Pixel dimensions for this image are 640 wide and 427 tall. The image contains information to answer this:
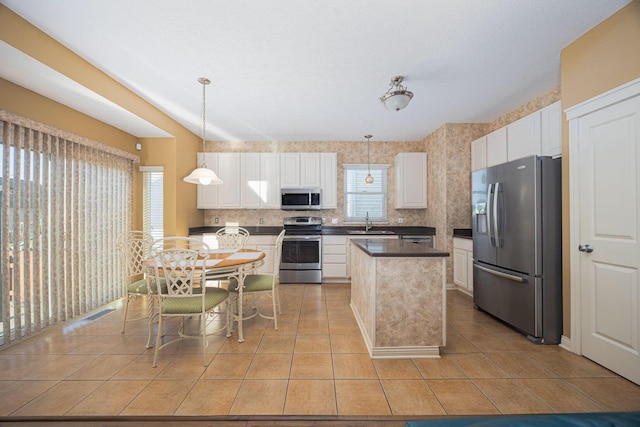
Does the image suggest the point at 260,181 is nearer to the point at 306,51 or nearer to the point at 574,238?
the point at 306,51

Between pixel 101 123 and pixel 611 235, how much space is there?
525cm

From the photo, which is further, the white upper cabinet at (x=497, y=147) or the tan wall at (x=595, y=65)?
the white upper cabinet at (x=497, y=147)

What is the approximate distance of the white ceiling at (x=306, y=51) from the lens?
1.86 metres

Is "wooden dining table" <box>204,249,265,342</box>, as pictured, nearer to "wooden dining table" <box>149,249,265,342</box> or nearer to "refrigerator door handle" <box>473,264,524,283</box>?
"wooden dining table" <box>149,249,265,342</box>

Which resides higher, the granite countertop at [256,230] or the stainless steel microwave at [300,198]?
the stainless steel microwave at [300,198]

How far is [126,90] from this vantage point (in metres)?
3.00

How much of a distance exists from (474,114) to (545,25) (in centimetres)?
185

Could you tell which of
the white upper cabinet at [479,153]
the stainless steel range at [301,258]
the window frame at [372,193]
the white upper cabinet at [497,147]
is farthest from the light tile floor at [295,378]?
the window frame at [372,193]

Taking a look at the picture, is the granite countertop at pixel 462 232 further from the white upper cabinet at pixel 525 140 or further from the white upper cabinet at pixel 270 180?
the white upper cabinet at pixel 270 180

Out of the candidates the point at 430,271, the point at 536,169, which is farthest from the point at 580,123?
the point at 430,271

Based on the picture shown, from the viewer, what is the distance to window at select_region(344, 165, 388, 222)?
5.16m

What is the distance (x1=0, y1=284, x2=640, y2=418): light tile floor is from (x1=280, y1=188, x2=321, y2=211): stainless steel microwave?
2.38m

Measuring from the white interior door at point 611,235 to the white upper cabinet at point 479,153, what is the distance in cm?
159

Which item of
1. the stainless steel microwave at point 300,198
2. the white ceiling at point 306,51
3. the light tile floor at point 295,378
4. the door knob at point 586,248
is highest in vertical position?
the white ceiling at point 306,51
